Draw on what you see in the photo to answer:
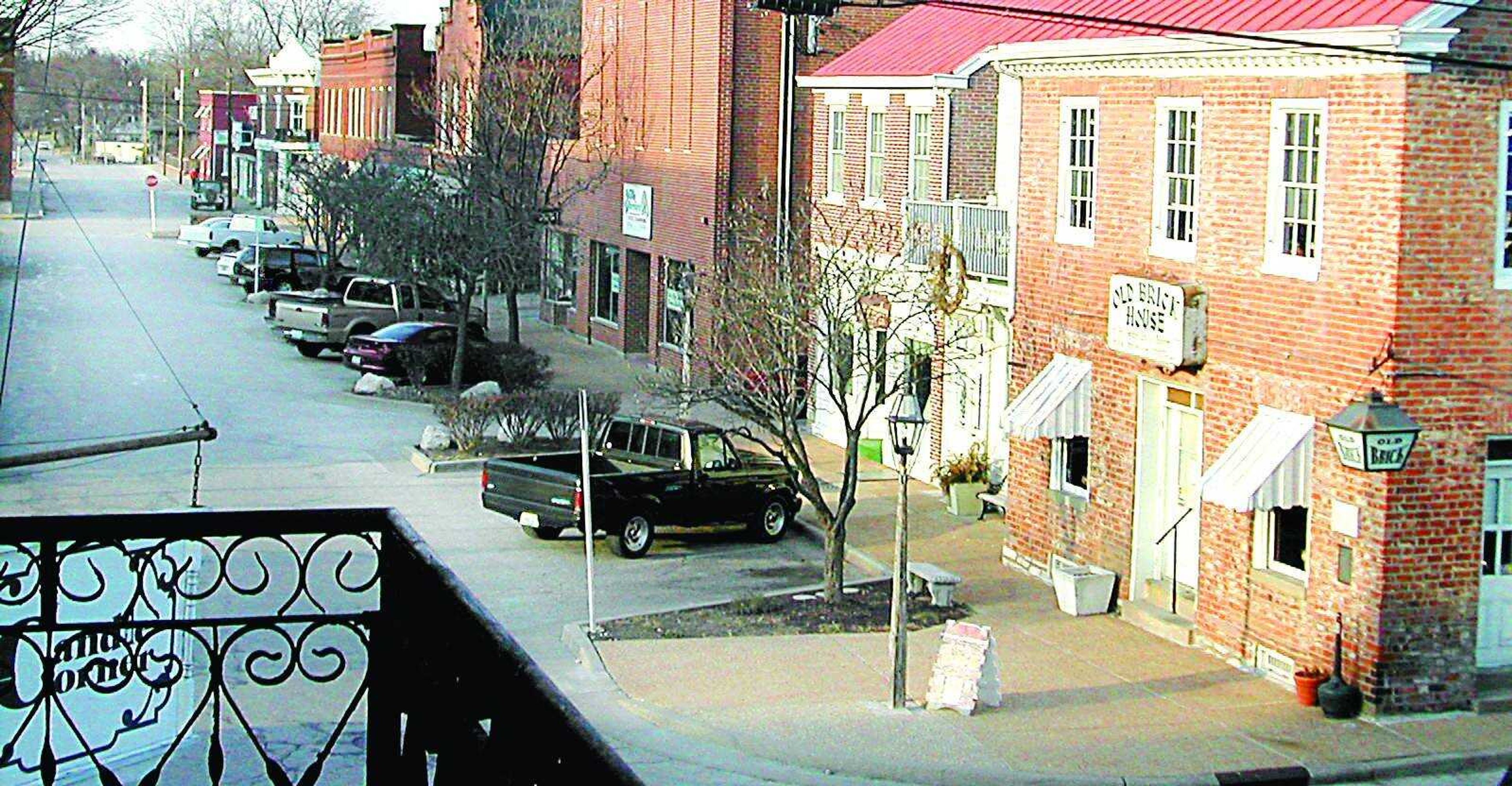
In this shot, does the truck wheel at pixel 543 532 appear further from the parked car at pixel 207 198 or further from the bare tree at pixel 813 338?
the parked car at pixel 207 198

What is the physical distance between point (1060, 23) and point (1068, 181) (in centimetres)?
223

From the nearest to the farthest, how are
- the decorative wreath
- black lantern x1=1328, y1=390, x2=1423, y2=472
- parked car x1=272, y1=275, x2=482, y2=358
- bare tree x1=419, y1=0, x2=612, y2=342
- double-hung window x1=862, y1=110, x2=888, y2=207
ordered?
black lantern x1=1328, y1=390, x2=1423, y2=472 → the decorative wreath → double-hung window x1=862, y1=110, x2=888, y2=207 → bare tree x1=419, y1=0, x2=612, y2=342 → parked car x1=272, y1=275, x2=482, y2=358

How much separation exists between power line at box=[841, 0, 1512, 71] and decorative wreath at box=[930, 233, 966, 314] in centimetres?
410

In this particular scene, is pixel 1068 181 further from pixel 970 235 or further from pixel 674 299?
pixel 674 299

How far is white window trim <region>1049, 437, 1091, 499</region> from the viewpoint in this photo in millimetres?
21312

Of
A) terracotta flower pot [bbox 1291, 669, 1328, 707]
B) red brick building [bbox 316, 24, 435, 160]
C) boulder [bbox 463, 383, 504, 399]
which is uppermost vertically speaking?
red brick building [bbox 316, 24, 435, 160]

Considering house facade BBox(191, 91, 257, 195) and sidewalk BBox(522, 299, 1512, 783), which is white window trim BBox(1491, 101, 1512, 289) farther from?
house facade BBox(191, 91, 257, 195)

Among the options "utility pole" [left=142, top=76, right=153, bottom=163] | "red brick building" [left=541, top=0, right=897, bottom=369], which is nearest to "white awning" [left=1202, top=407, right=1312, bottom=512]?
"red brick building" [left=541, top=0, right=897, bottom=369]

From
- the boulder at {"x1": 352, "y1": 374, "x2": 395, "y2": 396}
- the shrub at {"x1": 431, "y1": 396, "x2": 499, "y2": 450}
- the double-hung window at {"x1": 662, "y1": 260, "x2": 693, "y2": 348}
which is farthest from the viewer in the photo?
the boulder at {"x1": 352, "y1": 374, "x2": 395, "y2": 396}

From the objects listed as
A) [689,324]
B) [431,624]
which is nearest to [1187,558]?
[689,324]

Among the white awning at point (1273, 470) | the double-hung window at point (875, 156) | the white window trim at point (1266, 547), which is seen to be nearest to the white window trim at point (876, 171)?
the double-hung window at point (875, 156)

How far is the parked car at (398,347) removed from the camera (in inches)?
1448

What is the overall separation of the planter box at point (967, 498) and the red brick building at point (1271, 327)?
9.73 feet

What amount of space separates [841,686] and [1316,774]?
4.26m
